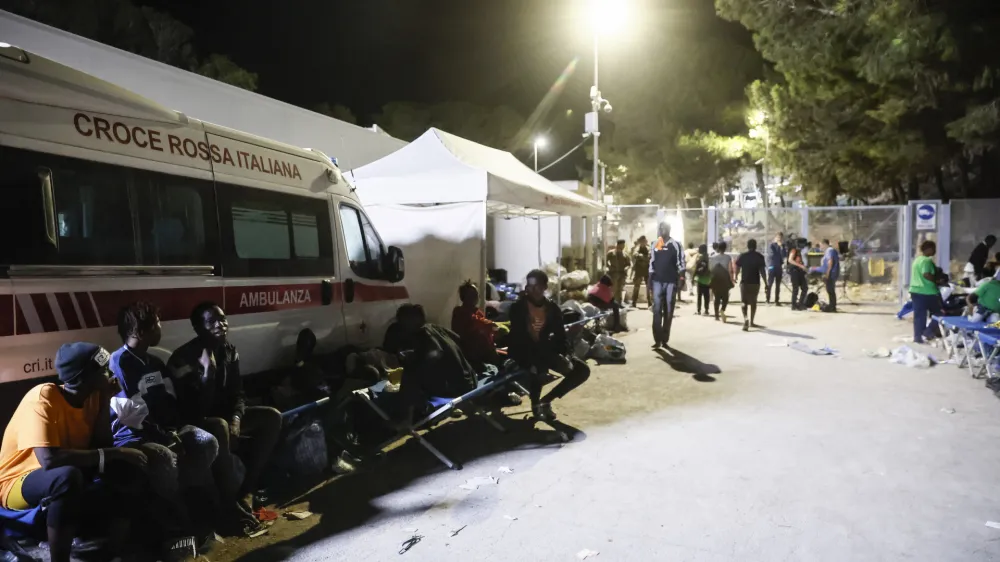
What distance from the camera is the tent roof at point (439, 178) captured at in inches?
373

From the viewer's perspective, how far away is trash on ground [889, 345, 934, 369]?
9.52 m

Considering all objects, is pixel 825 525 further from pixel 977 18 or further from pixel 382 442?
pixel 977 18

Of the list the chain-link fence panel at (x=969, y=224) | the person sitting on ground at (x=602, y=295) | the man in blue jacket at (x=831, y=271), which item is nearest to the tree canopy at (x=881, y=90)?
the chain-link fence panel at (x=969, y=224)

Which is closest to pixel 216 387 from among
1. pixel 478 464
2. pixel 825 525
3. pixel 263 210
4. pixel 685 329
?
pixel 263 210

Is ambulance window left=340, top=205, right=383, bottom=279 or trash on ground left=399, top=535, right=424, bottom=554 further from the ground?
ambulance window left=340, top=205, right=383, bottom=279

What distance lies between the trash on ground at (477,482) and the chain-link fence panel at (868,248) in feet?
49.9

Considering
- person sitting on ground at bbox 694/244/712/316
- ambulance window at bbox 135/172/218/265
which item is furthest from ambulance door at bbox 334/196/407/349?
person sitting on ground at bbox 694/244/712/316

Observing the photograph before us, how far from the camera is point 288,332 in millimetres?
Answer: 5945

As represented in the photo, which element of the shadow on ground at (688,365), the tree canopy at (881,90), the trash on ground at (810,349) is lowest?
the trash on ground at (810,349)

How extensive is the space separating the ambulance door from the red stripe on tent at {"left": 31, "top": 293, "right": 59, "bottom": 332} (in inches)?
113

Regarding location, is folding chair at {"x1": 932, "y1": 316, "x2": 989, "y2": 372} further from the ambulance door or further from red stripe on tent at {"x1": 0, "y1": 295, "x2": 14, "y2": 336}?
red stripe on tent at {"x1": 0, "y1": 295, "x2": 14, "y2": 336}

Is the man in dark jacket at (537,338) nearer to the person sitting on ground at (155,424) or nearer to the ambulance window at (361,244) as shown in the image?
the ambulance window at (361,244)

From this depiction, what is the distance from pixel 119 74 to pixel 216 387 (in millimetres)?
6583

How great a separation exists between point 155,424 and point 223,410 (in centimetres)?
56
